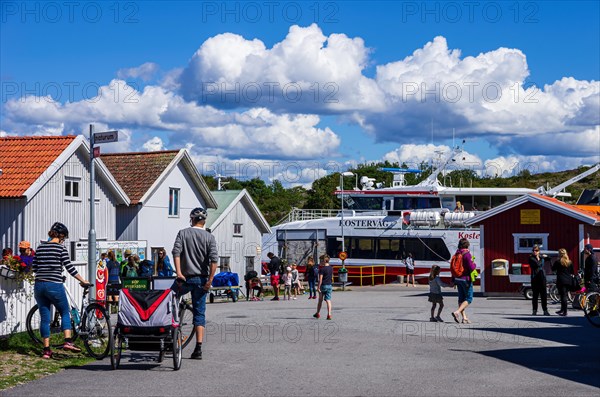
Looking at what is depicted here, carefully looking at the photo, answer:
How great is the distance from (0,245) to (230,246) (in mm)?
16249

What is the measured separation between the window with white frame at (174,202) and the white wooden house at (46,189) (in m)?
5.82

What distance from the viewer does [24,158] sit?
96.1 feet

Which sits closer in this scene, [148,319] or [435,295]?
[148,319]

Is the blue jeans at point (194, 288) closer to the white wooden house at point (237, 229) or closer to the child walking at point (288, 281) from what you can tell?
the child walking at point (288, 281)

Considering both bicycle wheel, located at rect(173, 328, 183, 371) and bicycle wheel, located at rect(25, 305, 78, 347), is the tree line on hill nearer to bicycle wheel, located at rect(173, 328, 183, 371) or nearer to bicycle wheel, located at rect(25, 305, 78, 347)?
bicycle wheel, located at rect(25, 305, 78, 347)

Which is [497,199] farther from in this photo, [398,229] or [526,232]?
[526,232]

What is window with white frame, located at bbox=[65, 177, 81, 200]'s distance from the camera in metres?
30.7

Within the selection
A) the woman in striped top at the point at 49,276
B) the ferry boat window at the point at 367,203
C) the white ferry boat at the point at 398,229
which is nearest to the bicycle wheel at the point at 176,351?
the woman in striped top at the point at 49,276

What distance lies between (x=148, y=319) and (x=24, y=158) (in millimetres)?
19423

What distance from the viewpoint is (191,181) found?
40781 millimetres

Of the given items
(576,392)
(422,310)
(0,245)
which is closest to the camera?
(576,392)

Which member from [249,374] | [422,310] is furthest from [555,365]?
[422,310]

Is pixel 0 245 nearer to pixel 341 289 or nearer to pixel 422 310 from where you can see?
pixel 422 310

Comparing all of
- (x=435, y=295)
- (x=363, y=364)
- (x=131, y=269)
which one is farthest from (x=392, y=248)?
(x=363, y=364)
